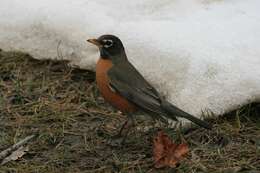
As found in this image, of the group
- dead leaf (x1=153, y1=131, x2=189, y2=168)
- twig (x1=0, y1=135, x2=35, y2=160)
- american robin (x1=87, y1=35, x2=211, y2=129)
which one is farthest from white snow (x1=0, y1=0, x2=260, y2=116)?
twig (x1=0, y1=135, x2=35, y2=160)

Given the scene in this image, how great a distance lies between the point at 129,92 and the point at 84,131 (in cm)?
49

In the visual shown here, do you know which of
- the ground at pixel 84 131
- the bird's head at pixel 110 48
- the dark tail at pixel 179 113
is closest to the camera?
the ground at pixel 84 131

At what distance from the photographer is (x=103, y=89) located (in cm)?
534

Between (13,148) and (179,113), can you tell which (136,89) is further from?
(13,148)

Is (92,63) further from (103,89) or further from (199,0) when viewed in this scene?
(199,0)

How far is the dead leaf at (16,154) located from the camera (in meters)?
4.90

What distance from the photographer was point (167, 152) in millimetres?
4793

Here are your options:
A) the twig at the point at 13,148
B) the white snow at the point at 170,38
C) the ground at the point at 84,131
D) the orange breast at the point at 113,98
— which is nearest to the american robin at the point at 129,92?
the orange breast at the point at 113,98

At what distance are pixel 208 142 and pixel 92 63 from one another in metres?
1.60

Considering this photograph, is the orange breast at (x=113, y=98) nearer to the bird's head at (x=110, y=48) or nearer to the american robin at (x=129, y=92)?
the american robin at (x=129, y=92)

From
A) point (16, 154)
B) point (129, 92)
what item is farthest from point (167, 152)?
point (16, 154)

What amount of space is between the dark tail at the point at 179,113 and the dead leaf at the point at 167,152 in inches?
11.3

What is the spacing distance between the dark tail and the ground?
16cm

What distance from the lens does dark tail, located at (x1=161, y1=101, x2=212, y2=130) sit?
5.11 m
